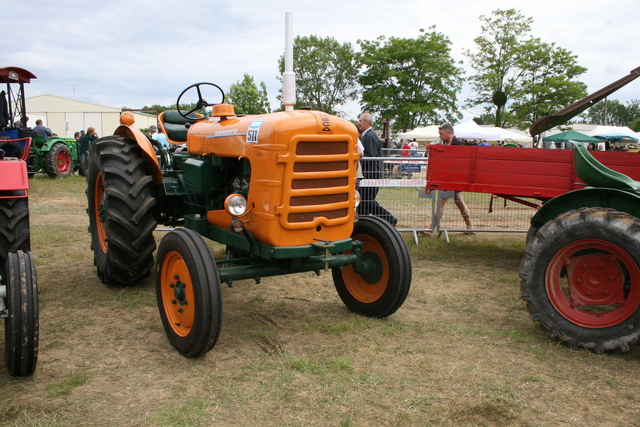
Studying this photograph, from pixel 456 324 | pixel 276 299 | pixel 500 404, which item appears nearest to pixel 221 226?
pixel 276 299

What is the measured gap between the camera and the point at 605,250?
3564 millimetres

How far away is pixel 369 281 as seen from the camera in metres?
4.26

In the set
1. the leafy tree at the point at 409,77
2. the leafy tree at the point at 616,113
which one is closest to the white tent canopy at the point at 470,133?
the leafy tree at the point at 409,77

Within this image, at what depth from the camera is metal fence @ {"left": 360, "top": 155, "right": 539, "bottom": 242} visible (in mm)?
7238

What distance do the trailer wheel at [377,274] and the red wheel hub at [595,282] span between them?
103cm

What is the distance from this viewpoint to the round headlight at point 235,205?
3.59 meters

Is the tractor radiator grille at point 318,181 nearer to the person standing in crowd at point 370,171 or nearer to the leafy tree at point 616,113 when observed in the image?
the person standing in crowd at point 370,171

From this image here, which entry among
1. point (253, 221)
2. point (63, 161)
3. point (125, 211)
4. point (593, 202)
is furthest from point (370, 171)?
point (63, 161)

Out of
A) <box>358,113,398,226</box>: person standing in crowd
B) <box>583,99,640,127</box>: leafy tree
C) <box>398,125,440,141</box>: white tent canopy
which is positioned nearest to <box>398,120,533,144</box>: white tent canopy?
<box>398,125,440,141</box>: white tent canopy

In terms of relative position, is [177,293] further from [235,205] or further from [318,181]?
[318,181]

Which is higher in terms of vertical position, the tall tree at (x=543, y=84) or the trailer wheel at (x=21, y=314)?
the tall tree at (x=543, y=84)

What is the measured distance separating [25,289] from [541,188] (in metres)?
4.97

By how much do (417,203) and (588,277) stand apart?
4266 mm

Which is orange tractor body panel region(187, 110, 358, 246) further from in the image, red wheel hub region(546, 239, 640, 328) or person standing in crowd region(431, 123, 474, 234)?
person standing in crowd region(431, 123, 474, 234)
